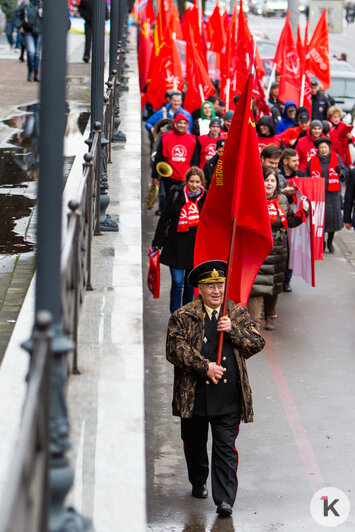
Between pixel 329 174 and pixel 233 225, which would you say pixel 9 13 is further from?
pixel 233 225

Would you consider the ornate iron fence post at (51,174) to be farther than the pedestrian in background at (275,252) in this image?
No

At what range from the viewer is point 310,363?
1014 cm

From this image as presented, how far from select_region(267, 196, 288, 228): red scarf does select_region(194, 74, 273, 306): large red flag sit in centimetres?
290

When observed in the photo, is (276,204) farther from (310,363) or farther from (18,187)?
(18,187)

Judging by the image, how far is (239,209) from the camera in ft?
23.0

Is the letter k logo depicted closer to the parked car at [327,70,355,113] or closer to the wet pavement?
the wet pavement

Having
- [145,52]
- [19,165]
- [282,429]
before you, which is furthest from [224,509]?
[145,52]

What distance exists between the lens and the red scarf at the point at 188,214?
33.4ft

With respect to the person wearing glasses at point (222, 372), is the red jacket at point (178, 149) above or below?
above

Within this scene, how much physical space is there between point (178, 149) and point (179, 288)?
3450 millimetres

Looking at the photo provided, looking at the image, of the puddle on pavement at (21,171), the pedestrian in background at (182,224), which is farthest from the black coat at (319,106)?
the pedestrian in background at (182,224)

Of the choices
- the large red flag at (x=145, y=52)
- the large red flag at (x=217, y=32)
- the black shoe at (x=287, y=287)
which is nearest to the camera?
the black shoe at (x=287, y=287)

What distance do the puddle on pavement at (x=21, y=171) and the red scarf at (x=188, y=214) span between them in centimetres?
123

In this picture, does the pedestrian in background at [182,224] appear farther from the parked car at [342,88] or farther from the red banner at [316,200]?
the parked car at [342,88]
